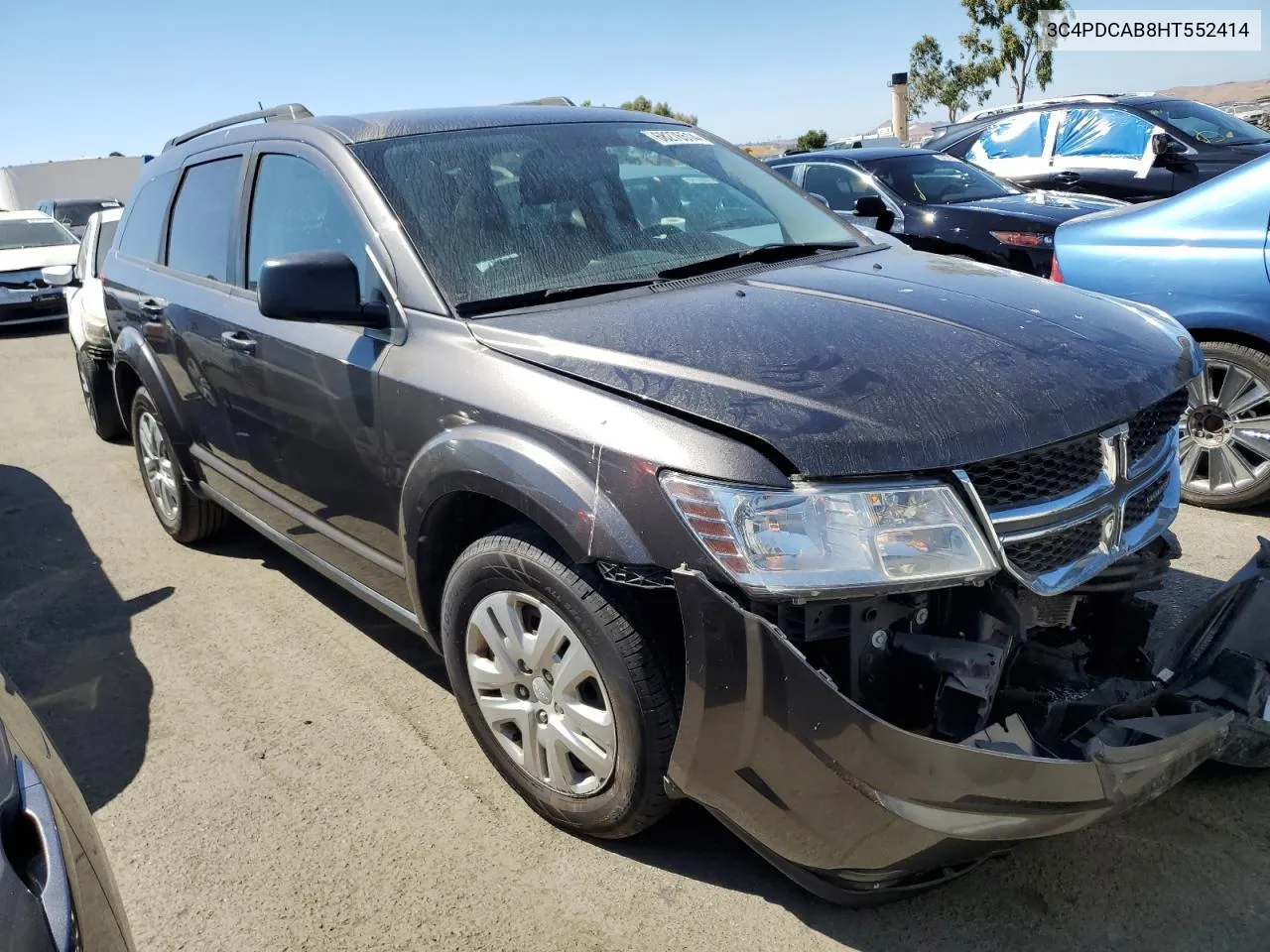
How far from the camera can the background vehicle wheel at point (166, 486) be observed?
4.83 meters

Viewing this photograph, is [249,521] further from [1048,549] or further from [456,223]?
[1048,549]

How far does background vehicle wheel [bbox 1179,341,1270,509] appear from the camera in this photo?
167 inches

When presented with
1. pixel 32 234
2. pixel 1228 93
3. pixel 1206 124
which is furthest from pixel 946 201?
pixel 1228 93

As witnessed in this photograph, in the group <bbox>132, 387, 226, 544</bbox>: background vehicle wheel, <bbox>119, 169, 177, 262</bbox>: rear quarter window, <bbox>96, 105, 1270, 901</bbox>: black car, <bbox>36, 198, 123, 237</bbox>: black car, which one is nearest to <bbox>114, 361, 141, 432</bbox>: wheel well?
<bbox>132, 387, 226, 544</bbox>: background vehicle wheel

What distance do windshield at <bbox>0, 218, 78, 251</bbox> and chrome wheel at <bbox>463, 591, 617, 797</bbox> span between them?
1485cm

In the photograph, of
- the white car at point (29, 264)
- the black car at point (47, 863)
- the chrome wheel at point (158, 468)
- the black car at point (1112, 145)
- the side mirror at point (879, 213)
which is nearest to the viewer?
the black car at point (47, 863)

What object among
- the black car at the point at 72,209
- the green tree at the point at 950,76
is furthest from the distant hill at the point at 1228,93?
the black car at the point at 72,209

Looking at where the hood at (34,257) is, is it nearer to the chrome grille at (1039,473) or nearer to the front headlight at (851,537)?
the front headlight at (851,537)

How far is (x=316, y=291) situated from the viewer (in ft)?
8.99

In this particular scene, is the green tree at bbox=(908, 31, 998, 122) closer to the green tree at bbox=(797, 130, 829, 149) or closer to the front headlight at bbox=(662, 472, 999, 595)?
the green tree at bbox=(797, 130, 829, 149)

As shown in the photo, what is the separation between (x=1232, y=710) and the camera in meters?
2.21

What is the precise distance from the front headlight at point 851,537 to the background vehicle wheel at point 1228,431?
Result: 9.13ft

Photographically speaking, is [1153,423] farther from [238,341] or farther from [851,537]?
[238,341]

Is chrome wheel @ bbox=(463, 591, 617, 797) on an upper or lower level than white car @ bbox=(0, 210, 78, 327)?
lower
